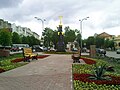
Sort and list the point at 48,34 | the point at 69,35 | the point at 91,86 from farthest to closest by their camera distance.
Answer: the point at 69,35
the point at 48,34
the point at 91,86

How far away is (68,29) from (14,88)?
118 metres

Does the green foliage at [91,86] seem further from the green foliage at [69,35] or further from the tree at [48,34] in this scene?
the green foliage at [69,35]

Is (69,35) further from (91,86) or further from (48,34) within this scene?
(91,86)

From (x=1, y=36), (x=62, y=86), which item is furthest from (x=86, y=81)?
(x=1, y=36)

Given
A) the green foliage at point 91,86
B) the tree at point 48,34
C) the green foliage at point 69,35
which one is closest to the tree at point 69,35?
the green foliage at point 69,35

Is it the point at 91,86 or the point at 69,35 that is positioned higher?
the point at 69,35

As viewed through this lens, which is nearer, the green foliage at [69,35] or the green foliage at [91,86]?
the green foliage at [91,86]

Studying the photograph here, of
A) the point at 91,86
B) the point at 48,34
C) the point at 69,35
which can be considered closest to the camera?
the point at 91,86

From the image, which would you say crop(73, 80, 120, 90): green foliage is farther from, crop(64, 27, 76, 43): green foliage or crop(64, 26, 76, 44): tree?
crop(64, 27, 76, 43): green foliage

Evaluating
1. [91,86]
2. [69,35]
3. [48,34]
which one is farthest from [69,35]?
[91,86]

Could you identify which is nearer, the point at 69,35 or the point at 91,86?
the point at 91,86

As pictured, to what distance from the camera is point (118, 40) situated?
127 metres

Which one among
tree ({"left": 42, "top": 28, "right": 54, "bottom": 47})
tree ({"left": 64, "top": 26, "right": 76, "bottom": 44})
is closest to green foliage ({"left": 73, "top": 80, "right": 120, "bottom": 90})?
tree ({"left": 42, "top": 28, "right": 54, "bottom": 47})

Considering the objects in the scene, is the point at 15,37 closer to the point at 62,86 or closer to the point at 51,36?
the point at 51,36
